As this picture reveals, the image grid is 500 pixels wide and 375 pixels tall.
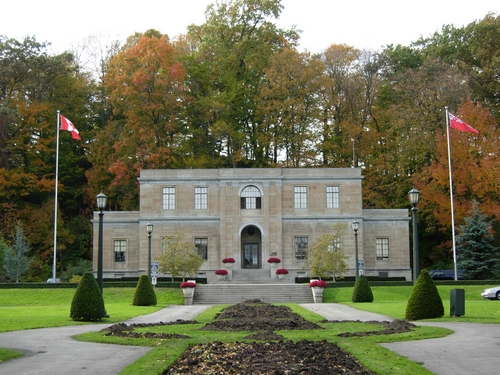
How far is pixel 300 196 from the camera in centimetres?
5416

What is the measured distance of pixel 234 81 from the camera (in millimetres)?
62562

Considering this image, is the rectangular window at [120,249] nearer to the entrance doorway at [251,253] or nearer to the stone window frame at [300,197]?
the entrance doorway at [251,253]

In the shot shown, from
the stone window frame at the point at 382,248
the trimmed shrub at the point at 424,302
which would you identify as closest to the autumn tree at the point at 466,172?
the stone window frame at the point at 382,248

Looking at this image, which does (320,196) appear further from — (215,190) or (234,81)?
(234,81)

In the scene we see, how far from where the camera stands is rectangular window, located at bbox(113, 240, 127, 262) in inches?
2164

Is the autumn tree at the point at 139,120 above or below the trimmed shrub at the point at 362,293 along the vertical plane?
above

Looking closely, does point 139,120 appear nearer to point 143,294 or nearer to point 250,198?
point 250,198

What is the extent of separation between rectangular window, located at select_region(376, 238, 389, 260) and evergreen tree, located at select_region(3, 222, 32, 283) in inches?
1080

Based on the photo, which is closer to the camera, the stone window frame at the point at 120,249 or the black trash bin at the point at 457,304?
the black trash bin at the point at 457,304

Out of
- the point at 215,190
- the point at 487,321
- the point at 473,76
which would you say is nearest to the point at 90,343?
the point at 487,321

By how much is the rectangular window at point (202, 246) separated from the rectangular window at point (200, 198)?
2.52 m

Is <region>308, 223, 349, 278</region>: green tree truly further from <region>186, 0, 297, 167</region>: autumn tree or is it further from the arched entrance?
<region>186, 0, 297, 167</region>: autumn tree

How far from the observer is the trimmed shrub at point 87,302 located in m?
24.8

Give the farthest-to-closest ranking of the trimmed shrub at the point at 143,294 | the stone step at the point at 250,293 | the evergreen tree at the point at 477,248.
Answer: the evergreen tree at the point at 477,248 → the stone step at the point at 250,293 → the trimmed shrub at the point at 143,294
